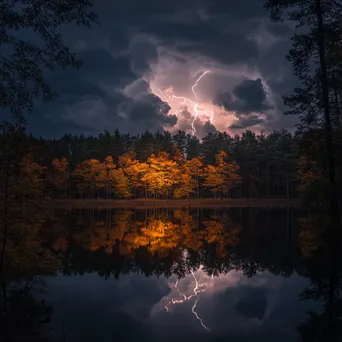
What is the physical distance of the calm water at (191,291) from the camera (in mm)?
8055

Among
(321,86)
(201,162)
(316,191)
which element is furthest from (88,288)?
(201,162)

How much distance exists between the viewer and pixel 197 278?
13.5 m

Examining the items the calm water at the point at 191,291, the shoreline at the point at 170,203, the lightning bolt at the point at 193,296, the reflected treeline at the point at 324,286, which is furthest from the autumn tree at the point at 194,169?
the lightning bolt at the point at 193,296

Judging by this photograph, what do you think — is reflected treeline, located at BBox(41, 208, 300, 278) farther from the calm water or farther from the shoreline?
the shoreline

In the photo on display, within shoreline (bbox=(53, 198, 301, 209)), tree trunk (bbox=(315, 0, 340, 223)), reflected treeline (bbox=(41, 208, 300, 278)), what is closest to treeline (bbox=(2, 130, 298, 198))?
shoreline (bbox=(53, 198, 301, 209))

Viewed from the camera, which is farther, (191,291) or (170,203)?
(170,203)

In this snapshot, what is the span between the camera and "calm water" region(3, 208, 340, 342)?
805cm

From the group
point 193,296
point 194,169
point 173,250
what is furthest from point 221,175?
point 193,296

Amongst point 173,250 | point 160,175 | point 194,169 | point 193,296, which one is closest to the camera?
point 193,296

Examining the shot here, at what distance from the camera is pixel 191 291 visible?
1163 cm

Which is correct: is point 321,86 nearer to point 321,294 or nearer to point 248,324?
point 321,294

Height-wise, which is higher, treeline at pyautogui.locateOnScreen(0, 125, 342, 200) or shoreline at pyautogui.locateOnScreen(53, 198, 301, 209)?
treeline at pyautogui.locateOnScreen(0, 125, 342, 200)

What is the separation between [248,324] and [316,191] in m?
9.89

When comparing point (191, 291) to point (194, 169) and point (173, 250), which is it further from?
point (194, 169)
